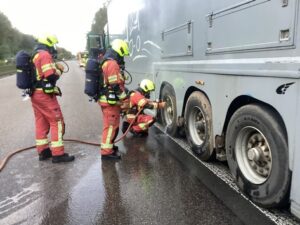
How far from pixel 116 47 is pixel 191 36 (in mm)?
1121

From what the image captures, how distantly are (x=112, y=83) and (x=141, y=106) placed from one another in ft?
2.93

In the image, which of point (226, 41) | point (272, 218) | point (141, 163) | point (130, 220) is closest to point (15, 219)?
point (130, 220)

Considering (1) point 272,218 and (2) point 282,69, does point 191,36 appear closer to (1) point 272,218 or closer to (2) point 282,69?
(2) point 282,69

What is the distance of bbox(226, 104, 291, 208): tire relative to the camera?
3037 millimetres

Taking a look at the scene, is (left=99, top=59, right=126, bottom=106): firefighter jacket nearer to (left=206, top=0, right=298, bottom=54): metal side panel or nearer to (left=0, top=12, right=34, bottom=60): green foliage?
(left=206, top=0, right=298, bottom=54): metal side panel

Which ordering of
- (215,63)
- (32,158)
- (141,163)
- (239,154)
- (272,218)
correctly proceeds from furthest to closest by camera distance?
(32,158) < (141,163) < (215,63) < (239,154) < (272,218)

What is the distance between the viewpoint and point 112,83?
5.03 meters

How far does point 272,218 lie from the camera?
10.4 ft

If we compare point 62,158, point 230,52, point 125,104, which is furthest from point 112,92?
point 230,52

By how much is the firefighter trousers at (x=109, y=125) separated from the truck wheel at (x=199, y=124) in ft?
3.44

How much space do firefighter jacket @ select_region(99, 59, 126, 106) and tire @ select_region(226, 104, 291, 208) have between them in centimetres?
187

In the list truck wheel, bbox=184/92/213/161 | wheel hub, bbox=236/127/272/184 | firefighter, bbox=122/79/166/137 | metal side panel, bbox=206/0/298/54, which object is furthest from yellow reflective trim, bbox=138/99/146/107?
wheel hub, bbox=236/127/272/184

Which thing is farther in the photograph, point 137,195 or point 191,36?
point 191,36

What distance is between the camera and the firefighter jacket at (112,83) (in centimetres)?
502
